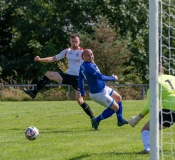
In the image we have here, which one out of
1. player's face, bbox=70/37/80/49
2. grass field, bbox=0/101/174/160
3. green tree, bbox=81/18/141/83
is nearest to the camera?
grass field, bbox=0/101/174/160

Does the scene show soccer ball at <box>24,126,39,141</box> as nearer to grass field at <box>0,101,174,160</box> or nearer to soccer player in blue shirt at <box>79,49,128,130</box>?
grass field at <box>0,101,174,160</box>

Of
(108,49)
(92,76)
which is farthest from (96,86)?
(108,49)

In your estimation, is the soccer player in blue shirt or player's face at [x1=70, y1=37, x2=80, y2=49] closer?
the soccer player in blue shirt

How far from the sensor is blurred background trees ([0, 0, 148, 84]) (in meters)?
35.2

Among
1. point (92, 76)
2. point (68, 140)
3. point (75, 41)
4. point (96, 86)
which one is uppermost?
point (75, 41)

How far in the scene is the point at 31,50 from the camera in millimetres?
36656

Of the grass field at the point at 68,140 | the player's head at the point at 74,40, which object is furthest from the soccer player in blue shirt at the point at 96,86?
the player's head at the point at 74,40

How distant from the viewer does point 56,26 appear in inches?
1405

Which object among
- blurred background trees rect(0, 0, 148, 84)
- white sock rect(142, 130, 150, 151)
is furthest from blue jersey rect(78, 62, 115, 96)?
blurred background trees rect(0, 0, 148, 84)

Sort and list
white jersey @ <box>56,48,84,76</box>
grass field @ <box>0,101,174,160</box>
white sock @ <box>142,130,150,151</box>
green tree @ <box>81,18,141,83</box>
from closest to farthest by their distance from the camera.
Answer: white sock @ <box>142,130,150,151</box> → grass field @ <box>0,101,174,160</box> → white jersey @ <box>56,48,84,76</box> → green tree @ <box>81,18,141,83</box>

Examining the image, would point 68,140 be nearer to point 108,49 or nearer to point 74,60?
point 74,60

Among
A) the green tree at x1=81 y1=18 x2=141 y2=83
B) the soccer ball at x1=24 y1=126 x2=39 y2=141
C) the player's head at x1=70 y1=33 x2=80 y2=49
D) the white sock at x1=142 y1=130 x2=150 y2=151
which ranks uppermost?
the player's head at x1=70 y1=33 x2=80 y2=49

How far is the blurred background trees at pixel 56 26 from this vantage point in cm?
3525

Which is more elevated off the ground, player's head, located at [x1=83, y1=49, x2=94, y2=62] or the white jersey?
player's head, located at [x1=83, y1=49, x2=94, y2=62]
